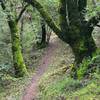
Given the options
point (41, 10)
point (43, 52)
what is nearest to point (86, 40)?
point (41, 10)

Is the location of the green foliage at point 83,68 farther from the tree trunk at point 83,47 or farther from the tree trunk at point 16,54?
the tree trunk at point 16,54

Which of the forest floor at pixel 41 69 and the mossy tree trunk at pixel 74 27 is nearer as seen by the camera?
the mossy tree trunk at pixel 74 27

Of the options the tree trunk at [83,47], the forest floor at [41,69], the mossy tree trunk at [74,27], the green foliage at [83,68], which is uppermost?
the mossy tree trunk at [74,27]

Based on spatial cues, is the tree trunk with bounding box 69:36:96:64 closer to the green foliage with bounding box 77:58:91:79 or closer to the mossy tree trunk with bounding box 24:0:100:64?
the mossy tree trunk with bounding box 24:0:100:64

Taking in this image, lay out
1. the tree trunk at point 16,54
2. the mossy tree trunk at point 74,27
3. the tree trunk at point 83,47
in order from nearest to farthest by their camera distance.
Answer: the mossy tree trunk at point 74,27, the tree trunk at point 83,47, the tree trunk at point 16,54

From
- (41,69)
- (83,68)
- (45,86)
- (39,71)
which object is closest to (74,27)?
(83,68)

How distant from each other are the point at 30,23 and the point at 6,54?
7.61 meters

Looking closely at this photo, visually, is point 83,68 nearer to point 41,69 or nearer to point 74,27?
point 74,27

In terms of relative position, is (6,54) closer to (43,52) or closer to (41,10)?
(43,52)

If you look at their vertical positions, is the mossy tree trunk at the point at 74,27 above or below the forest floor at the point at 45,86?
above

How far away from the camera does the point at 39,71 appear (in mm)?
22703

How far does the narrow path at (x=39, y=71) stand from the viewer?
15.0 metres

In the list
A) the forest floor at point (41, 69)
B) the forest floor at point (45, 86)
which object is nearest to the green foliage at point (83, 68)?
the forest floor at point (45, 86)

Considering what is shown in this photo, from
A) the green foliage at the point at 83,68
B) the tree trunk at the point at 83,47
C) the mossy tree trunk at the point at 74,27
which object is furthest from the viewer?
the tree trunk at the point at 83,47
